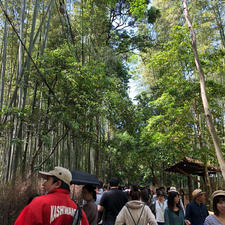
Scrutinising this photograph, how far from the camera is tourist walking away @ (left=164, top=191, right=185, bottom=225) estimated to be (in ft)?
9.43

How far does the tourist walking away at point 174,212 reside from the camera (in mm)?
2874

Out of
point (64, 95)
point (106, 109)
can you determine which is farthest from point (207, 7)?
point (64, 95)

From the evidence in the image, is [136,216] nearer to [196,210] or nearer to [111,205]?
[111,205]

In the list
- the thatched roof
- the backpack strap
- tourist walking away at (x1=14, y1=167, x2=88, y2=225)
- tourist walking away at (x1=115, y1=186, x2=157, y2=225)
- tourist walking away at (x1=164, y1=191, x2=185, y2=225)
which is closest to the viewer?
tourist walking away at (x1=14, y1=167, x2=88, y2=225)

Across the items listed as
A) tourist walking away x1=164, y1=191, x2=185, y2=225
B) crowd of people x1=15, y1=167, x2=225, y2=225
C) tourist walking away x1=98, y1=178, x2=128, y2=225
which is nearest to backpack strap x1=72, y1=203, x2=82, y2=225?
crowd of people x1=15, y1=167, x2=225, y2=225

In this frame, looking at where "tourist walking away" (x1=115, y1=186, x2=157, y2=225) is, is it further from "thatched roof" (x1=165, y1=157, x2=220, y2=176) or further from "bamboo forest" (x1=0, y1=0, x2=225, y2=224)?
"thatched roof" (x1=165, y1=157, x2=220, y2=176)

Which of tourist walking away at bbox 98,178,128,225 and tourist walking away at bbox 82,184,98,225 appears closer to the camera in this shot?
tourist walking away at bbox 82,184,98,225

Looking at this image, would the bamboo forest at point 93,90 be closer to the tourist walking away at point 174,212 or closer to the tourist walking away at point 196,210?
the tourist walking away at point 196,210

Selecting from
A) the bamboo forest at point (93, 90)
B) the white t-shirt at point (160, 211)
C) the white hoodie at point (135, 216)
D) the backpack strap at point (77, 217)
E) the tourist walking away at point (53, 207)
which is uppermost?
the bamboo forest at point (93, 90)

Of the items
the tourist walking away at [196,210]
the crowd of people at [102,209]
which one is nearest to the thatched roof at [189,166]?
the crowd of people at [102,209]

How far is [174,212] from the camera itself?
293 cm

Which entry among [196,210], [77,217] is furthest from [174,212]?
[77,217]

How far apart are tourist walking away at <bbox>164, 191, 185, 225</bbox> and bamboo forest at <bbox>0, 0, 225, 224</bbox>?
1.42 metres

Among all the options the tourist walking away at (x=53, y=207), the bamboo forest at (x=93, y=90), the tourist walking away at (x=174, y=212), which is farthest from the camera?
the bamboo forest at (x=93, y=90)
